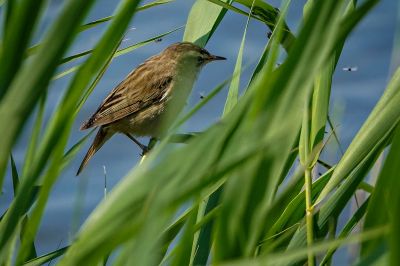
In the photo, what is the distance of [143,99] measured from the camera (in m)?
5.35

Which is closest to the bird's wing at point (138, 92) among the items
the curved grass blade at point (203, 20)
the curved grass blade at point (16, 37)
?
the curved grass blade at point (203, 20)

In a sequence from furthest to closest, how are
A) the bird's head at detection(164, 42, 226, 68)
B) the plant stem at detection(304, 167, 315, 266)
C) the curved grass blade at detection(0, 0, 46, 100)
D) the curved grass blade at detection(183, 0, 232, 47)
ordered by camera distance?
the bird's head at detection(164, 42, 226, 68) < the curved grass blade at detection(183, 0, 232, 47) < the plant stem at detection(304, 167, 315, 266) < the curved grass blade at detection(0, 0, 46, 100)

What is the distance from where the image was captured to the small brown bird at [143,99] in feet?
16.8

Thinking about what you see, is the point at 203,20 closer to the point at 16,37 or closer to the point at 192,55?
the point at 192,55

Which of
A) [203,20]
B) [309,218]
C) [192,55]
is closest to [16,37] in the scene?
[309,218]

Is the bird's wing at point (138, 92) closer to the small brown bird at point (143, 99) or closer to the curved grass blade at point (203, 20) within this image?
the small brown bird at point (143, 99)

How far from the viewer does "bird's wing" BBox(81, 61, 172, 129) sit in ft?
17.1

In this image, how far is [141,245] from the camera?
4.92 ft

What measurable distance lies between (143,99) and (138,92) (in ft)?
0.18

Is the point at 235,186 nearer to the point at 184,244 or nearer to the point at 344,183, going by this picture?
the point at 184,244

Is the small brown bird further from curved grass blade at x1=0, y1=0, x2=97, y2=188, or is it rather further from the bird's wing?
curved grass blade at x1=0, y1=0, x2=97, y2=188

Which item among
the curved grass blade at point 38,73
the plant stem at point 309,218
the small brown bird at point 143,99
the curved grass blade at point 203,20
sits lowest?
the small brown bird at point 143,99

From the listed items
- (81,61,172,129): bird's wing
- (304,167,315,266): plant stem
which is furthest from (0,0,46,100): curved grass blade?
(81,61,172,129): bird's wing

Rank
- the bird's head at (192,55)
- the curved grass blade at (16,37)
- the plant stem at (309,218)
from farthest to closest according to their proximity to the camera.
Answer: the bird's head at (192,55) < the plant stem at (309,218) < the curved grass blade at (16,37)
